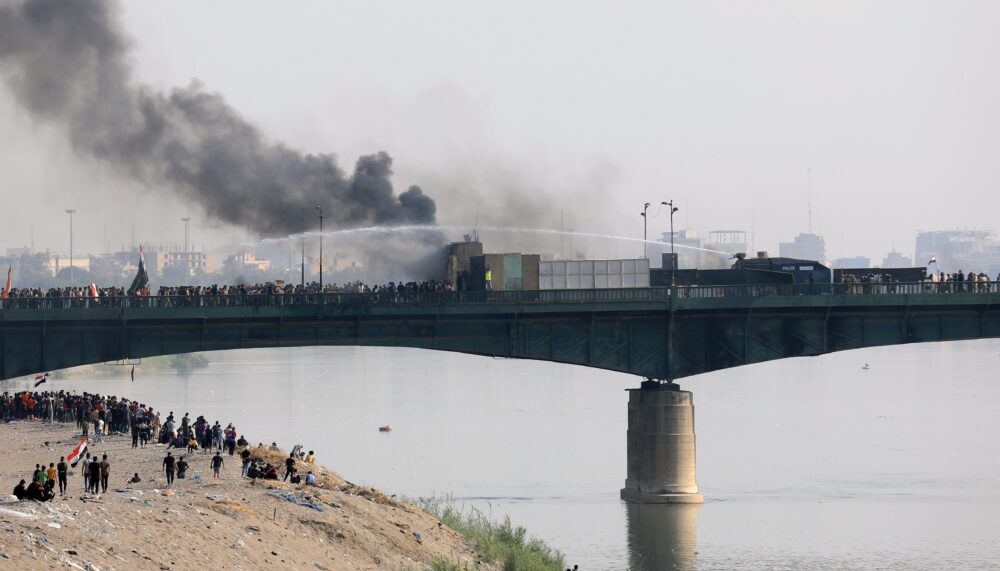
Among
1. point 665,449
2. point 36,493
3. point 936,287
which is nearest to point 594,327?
point 665,449

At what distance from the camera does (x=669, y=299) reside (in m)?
82.7

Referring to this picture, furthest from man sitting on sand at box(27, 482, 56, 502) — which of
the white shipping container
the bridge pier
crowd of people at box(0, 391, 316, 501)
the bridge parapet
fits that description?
the white shipping container

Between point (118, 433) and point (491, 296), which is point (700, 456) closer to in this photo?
point (491, 296)

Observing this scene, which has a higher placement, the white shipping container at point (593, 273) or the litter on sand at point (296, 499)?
the white shipping container at point (593, 273)

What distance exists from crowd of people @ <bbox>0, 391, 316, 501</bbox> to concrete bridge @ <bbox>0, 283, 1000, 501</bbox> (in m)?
4.55

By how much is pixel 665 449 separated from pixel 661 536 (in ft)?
27.4

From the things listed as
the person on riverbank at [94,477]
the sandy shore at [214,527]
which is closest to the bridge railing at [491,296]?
the sandy shore at [214,527]

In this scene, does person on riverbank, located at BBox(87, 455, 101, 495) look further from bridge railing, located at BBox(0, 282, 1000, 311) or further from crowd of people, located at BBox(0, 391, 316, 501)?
bridge railing, located at BBox(0, 282, 1000, 311)

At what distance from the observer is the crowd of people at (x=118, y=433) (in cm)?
5456

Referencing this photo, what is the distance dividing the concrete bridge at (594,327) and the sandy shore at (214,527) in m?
8.16

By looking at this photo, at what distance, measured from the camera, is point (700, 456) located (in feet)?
354

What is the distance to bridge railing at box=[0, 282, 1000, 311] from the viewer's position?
76500mm

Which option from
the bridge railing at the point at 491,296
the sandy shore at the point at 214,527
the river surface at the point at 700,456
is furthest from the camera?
the bridge railing at the point at 491,296

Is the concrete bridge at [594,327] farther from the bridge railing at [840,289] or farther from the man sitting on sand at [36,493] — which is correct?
the man sitting on sand at [36,493]
